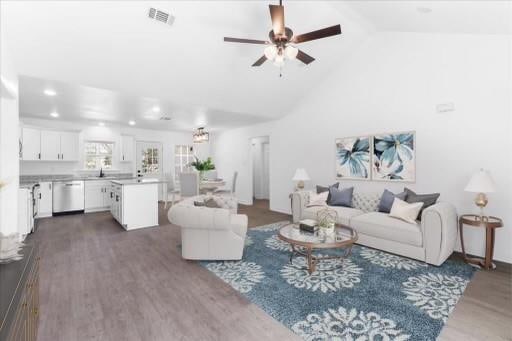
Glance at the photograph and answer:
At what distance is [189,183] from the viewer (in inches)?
251

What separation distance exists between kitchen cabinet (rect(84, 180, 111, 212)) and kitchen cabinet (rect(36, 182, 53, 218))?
737 millimetres

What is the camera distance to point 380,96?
4605 millimetres

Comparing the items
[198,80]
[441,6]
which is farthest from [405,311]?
[198,80]

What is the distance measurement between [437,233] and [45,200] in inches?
315

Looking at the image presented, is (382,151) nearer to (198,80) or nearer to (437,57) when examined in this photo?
(437,57)

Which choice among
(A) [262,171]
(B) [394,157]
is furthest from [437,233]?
(A) [262,171]

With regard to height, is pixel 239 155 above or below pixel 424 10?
below

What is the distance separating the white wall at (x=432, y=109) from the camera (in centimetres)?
336

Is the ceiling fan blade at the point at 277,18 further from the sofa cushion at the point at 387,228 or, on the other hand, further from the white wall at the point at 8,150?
the sofa cushion at the point at 387,228

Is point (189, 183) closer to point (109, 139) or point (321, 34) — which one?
point (109, 139)

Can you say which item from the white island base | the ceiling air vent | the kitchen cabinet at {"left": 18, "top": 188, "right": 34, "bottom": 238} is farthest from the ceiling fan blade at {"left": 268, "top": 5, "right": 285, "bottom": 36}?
the kitchen cabinet at {"left": 18, "top": 188, "right": 34, "bottom": 238}

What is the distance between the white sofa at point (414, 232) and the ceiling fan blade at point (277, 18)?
286cm

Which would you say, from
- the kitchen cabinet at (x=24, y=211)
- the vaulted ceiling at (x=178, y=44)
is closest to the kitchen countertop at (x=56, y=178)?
the kitchen cabinet at (x=24, y=211)

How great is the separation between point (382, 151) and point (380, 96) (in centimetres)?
102
